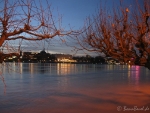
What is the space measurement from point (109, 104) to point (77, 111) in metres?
2.32

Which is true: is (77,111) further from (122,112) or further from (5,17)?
(5,17)

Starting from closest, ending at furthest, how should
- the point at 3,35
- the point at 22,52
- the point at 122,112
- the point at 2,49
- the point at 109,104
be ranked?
1. the point at 3,35
2. the point at 2,49
3. the point at 22,52
4. the point at 122,112
5. the point at 109,104

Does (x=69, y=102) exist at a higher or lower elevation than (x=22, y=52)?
lower

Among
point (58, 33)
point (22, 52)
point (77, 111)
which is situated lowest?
point (77, 111)

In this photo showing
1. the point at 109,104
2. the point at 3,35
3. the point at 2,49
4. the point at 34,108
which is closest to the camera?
the point at 3,35

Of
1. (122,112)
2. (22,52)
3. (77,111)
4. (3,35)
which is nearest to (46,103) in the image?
(77,111)

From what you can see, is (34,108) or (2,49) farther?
(34,108)

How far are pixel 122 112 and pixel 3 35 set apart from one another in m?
7.61

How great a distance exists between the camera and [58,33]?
20.6ft

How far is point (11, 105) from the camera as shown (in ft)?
43.1

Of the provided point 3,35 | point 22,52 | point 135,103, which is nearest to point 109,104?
point 135,103

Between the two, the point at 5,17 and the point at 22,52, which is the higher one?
the point at 5,17

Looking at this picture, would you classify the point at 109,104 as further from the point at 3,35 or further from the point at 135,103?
the point at 3,35

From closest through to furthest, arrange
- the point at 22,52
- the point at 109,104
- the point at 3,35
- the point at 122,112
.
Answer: the point at 3,35
the point at 22,52
the point at 122,112
the point at 109,104
